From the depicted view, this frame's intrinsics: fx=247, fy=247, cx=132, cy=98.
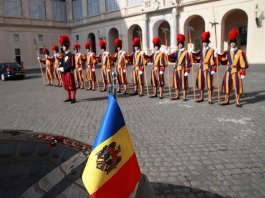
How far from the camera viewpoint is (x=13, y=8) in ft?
102

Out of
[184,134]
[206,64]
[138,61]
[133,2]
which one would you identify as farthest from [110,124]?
[133,2]

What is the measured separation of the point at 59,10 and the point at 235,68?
3528cm

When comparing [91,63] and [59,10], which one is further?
[59,10]

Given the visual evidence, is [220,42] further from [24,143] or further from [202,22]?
[24,143]

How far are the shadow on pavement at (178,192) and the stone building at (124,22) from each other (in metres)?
19.9

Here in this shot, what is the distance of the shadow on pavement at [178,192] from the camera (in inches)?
112

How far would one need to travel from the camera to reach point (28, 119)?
668cm

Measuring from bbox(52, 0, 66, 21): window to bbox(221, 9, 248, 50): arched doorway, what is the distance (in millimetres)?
23938

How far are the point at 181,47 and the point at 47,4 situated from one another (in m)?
32.1

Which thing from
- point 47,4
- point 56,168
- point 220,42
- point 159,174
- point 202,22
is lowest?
point 159,174

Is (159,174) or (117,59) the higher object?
(117,59)

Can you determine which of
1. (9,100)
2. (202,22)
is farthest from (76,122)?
(202,22)

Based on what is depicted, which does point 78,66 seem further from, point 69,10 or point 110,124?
point 69,10

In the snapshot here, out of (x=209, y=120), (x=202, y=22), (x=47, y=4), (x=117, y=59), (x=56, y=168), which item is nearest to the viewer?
(x=56, y=168)
